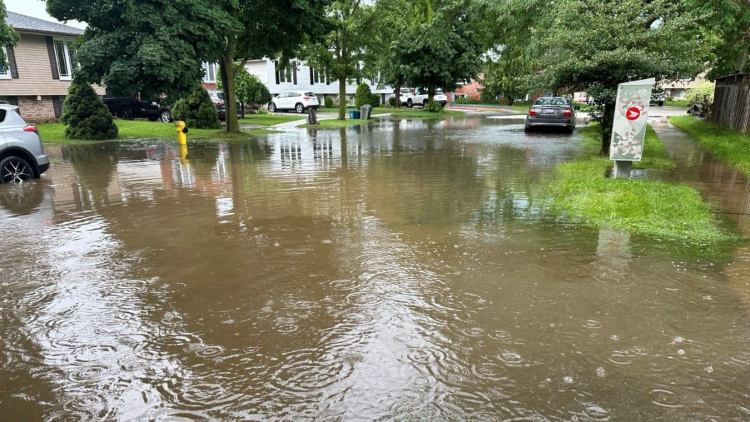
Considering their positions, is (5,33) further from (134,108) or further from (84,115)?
(134,108)

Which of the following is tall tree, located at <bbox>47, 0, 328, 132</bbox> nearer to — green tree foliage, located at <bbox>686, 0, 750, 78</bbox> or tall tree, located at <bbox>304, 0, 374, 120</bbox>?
tall tree, located at <bbox>304, 0, 374, 120</bbox>

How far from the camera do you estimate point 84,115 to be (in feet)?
64.3

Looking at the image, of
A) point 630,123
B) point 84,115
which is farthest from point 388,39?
point 630,123

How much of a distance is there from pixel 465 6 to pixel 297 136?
8106mm

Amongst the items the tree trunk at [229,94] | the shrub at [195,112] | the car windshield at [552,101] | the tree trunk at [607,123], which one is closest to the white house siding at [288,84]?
the shrub at [195,112]

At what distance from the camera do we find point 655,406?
10.2ft

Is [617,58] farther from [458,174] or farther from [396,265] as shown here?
[396,265]

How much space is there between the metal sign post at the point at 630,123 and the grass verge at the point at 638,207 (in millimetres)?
524

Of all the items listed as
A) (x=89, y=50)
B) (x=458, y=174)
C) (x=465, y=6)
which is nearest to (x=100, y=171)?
(x=89, y=50)

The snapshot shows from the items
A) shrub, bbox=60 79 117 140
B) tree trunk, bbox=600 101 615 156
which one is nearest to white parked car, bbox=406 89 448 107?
shrub, bbox=60 79 117 140

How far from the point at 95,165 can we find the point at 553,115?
55.0 ft

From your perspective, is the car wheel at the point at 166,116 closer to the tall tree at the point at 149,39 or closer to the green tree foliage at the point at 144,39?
the tall tree at the point at 149,39

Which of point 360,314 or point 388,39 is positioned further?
point 388,39

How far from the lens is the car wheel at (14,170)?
10.5m
